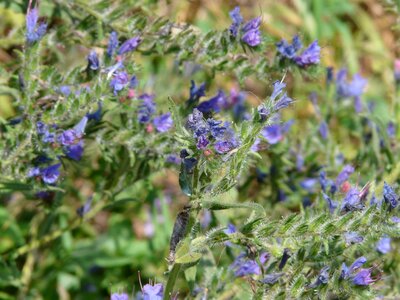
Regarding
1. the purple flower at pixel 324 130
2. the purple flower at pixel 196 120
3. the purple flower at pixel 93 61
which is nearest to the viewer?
the purple flower at pixel 196 120

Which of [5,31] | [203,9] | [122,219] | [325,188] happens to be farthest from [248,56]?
[203,9]

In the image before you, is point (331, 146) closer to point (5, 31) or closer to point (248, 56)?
point (248, 56)

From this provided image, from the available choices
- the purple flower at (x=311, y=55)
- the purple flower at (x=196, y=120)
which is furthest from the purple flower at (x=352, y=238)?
the purple flower at (x=311, y=55)

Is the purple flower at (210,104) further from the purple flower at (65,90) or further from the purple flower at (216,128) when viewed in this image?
the purple flower at (216,128)

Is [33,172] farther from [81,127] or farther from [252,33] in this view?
[252,33]

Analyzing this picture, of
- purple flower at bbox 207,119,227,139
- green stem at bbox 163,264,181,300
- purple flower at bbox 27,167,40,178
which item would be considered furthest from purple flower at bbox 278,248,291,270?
purple flower at bbox 27,167,40,178

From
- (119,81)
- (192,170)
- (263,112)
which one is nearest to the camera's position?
(263,112)

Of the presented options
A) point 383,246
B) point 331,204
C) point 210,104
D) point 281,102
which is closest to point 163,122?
point 210,104
